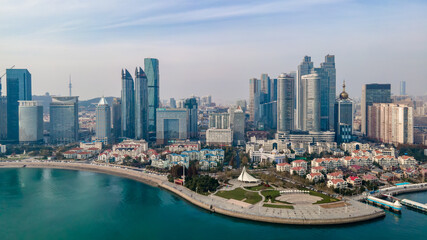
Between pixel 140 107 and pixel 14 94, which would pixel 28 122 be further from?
pixel 140 107

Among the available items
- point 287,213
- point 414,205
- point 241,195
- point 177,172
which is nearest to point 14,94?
point 177,172

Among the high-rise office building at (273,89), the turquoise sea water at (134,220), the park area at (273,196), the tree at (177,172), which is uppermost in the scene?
the high-rise office building at (273,89)

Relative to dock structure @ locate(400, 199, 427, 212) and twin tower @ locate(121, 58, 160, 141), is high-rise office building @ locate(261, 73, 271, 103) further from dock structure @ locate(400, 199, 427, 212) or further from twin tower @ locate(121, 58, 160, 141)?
dock structure @ locate(400, 199, 427, 212)

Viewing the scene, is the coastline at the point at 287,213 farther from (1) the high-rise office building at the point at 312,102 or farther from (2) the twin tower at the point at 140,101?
(1) the high-rise office building at the point at 312,102

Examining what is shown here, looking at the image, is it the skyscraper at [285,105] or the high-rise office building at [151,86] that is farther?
the high-rise office building at [151,86]

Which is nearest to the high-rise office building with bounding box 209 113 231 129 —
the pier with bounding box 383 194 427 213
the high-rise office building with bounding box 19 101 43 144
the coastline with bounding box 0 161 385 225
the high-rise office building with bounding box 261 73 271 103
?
the high-rise office building with bounding box 19 101 43 144

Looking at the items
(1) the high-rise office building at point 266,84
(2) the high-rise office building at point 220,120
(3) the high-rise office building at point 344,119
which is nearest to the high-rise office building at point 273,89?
(1) the high-rise office building at point 266,84
